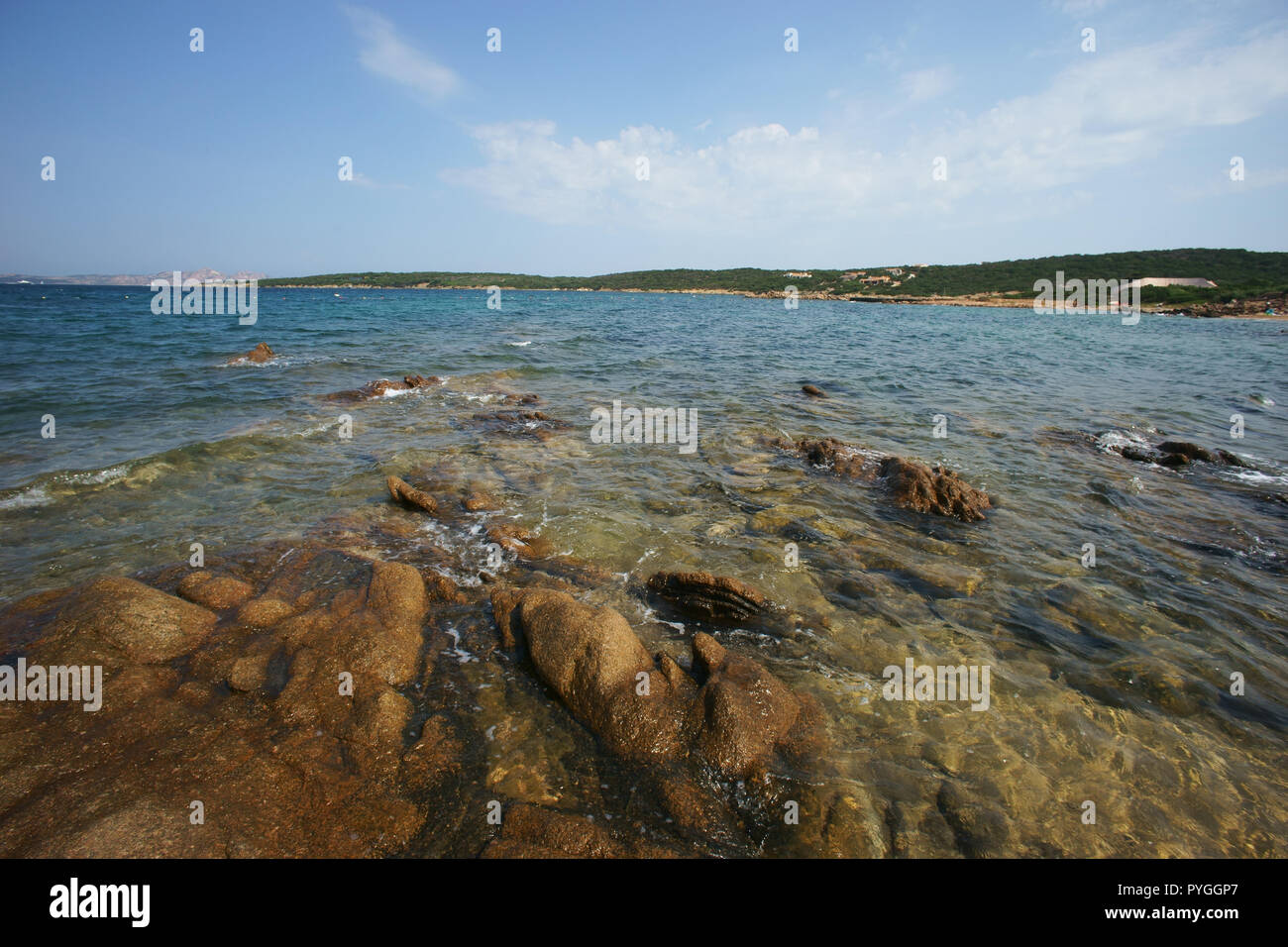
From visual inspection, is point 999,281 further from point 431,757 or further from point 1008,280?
point 431,757

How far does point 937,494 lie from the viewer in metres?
8.16

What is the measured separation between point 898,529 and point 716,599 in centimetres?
352

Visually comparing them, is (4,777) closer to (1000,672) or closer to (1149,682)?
(1000,672)

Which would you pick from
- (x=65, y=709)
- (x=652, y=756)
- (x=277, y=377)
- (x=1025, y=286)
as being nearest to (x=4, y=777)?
(x=65, y=709)

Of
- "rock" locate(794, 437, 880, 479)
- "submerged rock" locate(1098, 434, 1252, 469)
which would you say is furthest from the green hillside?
"rock" locate(794, 437, 880, 479)

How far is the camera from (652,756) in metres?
3.75

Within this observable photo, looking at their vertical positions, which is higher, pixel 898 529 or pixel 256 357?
pixel 256 357


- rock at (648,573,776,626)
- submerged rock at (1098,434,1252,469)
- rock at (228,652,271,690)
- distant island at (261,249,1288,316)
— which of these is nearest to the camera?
rock at (228,652,271,690)

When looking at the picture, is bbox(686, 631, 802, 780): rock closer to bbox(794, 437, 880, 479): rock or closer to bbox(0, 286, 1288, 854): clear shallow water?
bbox(0, 286, 1288, 854): clear shallow water

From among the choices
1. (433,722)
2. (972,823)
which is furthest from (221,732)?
(972,823)

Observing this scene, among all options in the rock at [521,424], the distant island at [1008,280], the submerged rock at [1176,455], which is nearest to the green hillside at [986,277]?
the distant island at [1008,280]

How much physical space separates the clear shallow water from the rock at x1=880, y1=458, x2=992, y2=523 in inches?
16.4

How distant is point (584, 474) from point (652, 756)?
6.21m

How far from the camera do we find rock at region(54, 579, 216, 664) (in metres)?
4.45
